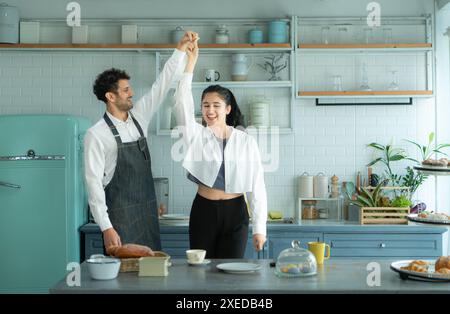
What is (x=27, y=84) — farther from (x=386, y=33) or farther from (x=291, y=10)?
(x=386, y=33)

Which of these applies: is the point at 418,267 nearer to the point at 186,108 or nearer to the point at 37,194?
the point at 186,108

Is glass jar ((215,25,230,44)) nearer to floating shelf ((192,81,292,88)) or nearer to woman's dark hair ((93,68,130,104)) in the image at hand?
floating shelf ((192,81,292,88))

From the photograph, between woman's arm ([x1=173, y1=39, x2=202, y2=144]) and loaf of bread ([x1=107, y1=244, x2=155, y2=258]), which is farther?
woman's arm ([x1=173, y1=39, x2=202, y2=144])

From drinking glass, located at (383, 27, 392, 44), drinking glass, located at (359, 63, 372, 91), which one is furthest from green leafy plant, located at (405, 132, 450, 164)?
drinking glass, located at (383, 27, 392, 44)

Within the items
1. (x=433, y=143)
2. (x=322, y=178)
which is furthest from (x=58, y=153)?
(x=433, y=143)

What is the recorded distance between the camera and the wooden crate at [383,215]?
18.9 ft

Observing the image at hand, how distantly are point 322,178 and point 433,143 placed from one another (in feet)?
3.54

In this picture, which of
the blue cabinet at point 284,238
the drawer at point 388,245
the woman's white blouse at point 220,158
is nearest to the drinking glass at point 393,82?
the drawer at point 388,245

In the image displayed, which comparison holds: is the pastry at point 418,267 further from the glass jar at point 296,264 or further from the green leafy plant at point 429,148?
the green leafy plant at point 429,148

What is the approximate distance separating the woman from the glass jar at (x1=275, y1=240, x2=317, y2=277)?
869 mm

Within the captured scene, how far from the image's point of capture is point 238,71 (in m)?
6.11

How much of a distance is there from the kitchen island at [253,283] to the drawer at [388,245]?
212cm

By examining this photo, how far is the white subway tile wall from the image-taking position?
6.28 metres

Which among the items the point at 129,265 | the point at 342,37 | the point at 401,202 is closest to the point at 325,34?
the point at 342,37
